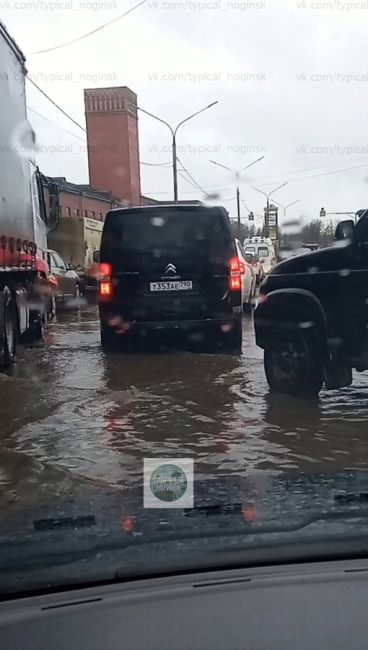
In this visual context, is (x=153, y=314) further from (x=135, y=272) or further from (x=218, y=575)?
(x=218, y=575)

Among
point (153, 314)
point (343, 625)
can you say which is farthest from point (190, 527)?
point (153, 314)

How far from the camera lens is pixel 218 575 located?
228 cm

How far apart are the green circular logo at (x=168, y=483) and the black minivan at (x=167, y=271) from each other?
5133mm

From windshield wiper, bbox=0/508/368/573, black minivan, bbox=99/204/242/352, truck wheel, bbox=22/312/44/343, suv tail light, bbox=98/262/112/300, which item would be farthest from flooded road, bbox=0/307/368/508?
truck wheel, bbox=22/312/44/343

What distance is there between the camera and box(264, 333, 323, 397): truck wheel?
7.09m

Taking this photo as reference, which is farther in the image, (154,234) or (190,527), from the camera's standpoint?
(154,234)

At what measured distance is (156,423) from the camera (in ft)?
21.6

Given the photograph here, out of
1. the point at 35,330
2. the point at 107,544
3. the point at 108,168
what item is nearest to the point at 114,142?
the point at 108,168

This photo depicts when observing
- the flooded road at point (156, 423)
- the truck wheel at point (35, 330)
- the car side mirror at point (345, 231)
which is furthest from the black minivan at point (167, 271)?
the car side mirror at point (345, 231)

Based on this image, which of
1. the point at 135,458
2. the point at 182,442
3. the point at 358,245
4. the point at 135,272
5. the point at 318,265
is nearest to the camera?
the point at 135,458

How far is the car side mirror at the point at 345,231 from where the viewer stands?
6406mm

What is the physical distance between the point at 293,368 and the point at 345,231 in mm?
1424

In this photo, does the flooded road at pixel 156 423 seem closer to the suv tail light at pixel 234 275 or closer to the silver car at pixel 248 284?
the suv tail light at pixel 234 275

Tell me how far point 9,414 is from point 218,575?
4969 mm
